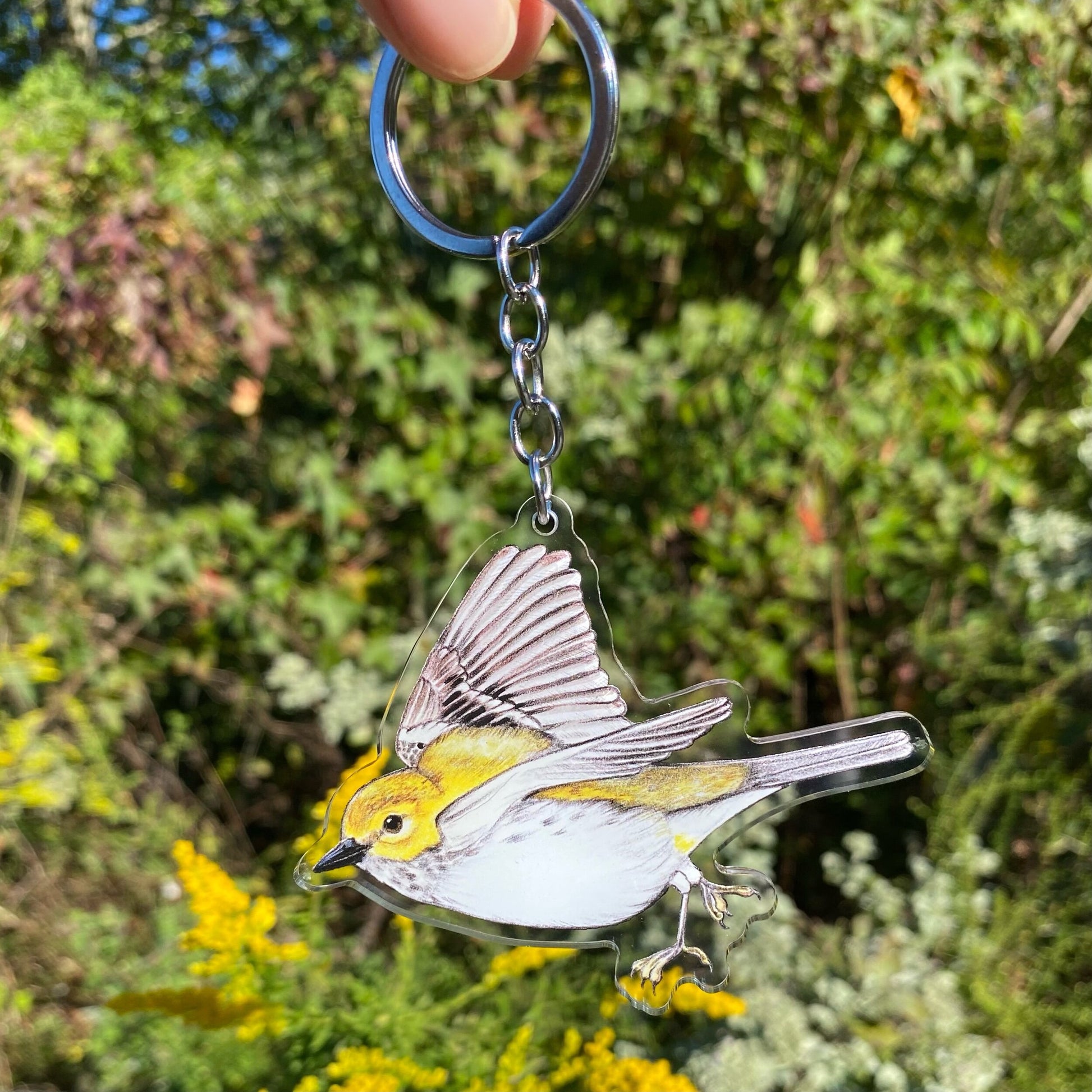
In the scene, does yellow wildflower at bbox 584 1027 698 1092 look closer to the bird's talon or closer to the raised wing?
the bird's talon

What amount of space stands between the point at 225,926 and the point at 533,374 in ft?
2.29

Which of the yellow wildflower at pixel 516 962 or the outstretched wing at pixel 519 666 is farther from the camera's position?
the yellow wildflower at pixel 516 962

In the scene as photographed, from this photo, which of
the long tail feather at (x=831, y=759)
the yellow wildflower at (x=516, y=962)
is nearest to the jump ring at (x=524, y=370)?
the long tail feather at (x=831, y=759)

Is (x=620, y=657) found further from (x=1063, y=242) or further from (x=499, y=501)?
(x=1063, y=242)

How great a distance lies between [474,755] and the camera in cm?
73

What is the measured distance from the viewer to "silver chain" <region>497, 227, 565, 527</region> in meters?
0.78

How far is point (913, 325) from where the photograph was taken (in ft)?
6.05

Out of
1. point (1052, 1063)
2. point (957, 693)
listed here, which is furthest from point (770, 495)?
point (1052, 1063)

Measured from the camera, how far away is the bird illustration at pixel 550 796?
28.1 inches

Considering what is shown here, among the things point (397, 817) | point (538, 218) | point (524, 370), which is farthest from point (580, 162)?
point (397, 817)

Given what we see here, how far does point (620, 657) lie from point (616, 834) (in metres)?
1.29

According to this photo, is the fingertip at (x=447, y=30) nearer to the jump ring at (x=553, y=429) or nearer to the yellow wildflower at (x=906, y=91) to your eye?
the jump ring at (x=553, y=429)

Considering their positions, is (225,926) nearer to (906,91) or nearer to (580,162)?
(580,162)

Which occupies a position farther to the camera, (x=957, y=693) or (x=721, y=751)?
(x=957, y=693)
